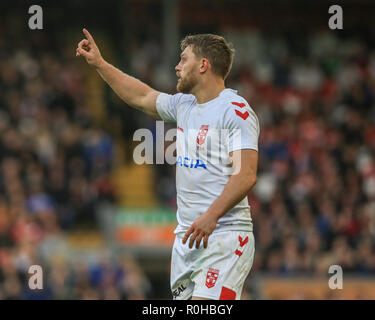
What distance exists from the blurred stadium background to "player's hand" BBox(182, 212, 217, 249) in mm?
7178

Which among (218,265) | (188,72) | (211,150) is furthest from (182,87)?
(218,265)

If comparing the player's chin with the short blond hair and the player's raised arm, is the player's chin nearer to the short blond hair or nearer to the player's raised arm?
the short blond hair

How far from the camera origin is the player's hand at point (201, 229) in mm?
5137

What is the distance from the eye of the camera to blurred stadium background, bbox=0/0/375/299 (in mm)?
13898

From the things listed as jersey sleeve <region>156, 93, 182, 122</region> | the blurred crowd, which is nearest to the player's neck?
jersey sleeve <region>156, 93, 182, 122</region>

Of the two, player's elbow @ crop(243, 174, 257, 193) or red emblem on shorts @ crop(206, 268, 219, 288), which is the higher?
player's elbow @ crop(243, 174, 257, 193)

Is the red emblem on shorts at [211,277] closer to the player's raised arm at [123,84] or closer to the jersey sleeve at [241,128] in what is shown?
the jersey sleeve at [241,128]

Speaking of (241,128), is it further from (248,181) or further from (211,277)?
(211,277)

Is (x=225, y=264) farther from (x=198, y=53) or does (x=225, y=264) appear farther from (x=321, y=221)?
(x=321, y=221)

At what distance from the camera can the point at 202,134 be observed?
18.2ft

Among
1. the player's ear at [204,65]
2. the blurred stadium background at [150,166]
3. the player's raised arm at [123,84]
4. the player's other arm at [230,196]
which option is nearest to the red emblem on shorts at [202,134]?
Answer: the player's other arm at [230,196]

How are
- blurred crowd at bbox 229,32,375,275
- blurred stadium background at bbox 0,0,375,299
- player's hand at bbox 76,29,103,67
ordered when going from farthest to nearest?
blurred crowd at bbox 229,32,375,275 → blurred stadium background at bbox 0,0,375,299 → player's hand at bbox 76,29,103,67

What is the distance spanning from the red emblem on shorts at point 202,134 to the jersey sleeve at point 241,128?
0.17 metres

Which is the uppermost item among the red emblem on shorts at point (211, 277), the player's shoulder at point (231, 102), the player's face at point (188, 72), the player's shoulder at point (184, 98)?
the player's face at point (188, 72)
